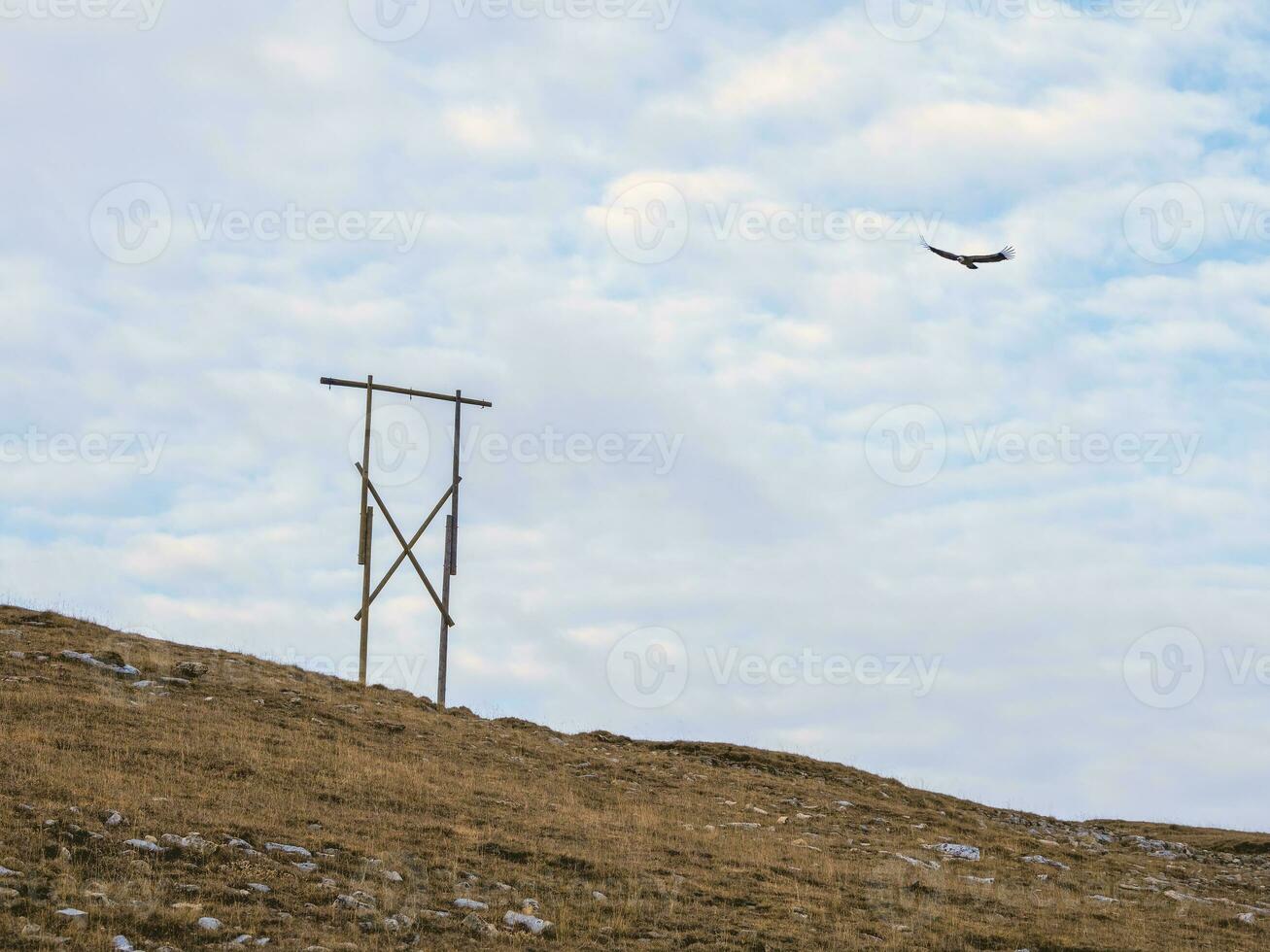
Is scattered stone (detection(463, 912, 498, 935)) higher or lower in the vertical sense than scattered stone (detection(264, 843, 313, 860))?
lower

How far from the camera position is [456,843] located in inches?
675

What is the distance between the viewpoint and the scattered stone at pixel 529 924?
13719 mm

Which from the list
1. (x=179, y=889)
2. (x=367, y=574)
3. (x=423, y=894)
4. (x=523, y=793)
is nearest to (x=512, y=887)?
(x=423, y=894)

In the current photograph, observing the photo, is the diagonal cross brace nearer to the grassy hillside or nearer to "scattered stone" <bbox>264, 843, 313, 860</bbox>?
the grassy hillside

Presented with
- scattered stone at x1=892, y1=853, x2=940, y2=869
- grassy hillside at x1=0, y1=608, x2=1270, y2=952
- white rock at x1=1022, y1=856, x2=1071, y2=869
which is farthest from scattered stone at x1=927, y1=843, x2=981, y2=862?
scattered stone at x1=892, y1=853, x2=940, y2=869

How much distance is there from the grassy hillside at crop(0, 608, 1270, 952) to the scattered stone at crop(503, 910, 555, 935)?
0.31ft

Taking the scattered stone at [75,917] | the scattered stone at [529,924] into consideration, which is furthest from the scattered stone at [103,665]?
the scattered stone at [75,917]

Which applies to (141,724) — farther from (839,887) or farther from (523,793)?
(839,887)

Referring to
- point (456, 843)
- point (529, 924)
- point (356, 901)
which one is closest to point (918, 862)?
point (456, 843)

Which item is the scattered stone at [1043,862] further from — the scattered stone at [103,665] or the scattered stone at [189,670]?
the scattered stone at [103,665]

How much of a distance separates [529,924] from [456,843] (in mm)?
3543

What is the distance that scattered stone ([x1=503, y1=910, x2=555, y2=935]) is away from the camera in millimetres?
13719

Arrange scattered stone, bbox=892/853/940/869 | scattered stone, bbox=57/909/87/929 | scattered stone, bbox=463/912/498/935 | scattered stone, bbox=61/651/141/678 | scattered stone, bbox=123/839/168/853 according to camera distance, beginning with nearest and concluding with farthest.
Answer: scattered stone, bbox=57/909/87/929 → scattered stone, bbox=463/912/498/935 → scattered stone, bbox=123/839/168/853 → scattered stone, bbox=892/853/940/869 → scattered stone, bbox=61/651/141/678

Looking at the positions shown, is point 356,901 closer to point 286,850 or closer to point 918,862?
point 286,850
